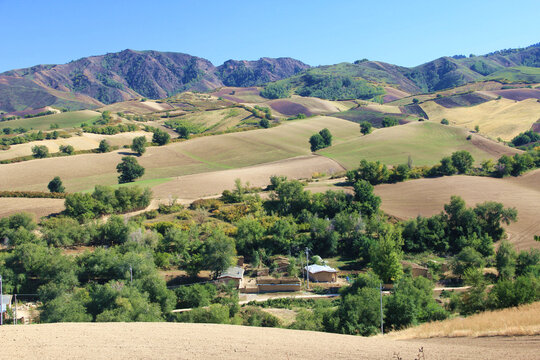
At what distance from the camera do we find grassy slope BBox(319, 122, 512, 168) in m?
76.1

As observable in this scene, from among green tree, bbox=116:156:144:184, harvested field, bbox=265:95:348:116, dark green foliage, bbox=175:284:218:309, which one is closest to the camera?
dark green foliage, bbox=175:284:218:309

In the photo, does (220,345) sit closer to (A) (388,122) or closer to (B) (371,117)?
(A) (388,122)

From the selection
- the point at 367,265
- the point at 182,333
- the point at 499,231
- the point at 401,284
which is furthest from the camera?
the point at 499,231

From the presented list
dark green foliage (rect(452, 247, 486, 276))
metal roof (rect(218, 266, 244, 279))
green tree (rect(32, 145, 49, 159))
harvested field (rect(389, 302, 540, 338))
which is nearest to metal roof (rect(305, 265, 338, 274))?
metal roof (rect(218, 266, 244, 279))

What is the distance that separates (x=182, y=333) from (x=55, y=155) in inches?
2732

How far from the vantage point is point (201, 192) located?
187 ft

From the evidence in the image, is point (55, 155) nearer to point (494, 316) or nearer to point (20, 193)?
point (20, 193)

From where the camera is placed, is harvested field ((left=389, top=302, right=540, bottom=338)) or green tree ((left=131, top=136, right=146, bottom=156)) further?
green tree ((left=131, top=136, right=146, bottom=156))

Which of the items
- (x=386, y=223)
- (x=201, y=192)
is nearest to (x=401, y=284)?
(x=386, y=223)

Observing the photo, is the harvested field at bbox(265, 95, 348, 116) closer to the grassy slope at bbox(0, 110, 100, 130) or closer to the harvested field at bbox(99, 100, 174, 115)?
the harvested field at bbox(99, 100, 174, 115)

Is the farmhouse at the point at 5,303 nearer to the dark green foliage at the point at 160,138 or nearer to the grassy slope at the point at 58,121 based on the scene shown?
the dark green foliage at the point at 160,138

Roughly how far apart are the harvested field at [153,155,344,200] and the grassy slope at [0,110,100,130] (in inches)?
3019

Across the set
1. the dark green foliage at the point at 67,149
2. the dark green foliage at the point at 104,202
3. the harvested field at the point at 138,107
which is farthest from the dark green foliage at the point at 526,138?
the harvested field at the point at 138,107

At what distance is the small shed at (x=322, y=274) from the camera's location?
35.6 m
